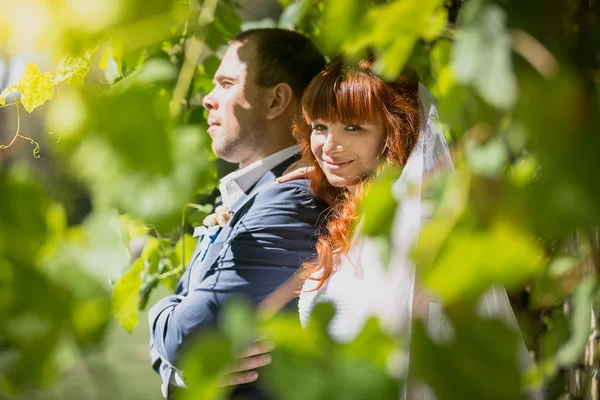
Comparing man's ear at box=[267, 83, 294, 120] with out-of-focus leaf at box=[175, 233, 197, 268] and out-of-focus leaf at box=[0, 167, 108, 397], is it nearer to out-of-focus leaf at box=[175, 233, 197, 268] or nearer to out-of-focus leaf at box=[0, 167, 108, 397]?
out-of-focus leaf at box=[175, 233, 197, 268]

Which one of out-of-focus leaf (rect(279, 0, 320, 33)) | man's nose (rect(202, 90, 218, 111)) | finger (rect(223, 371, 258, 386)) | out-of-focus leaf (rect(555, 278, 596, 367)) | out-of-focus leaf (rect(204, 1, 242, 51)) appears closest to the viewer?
out-of-focus leaf (rect(555, 278, 596, 367))

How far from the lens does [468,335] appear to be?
359 millimetres

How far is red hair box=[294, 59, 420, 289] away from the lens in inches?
Answer: 53.4

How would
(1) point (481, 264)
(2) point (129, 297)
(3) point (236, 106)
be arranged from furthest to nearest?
(3) point (236, 106)
(2) point (129, 297)
(1) point (481, 264)

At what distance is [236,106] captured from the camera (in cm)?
170

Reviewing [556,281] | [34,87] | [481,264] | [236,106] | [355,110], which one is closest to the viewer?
[481,264]

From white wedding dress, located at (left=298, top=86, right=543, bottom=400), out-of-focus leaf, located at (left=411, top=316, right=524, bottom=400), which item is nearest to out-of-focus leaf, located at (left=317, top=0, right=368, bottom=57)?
out-of-focus leaf, located at (left=411, top=316, right=524, bottom=400)

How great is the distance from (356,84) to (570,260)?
646 millimetres

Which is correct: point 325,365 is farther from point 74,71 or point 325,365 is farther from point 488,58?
point 74,71

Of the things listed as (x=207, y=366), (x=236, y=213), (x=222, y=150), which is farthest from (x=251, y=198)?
(x=207, y=366)

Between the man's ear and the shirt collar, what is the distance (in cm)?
10

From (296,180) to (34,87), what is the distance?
0.70 meters

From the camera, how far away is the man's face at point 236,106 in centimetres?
168

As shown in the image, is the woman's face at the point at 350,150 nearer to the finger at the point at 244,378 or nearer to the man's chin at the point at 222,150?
the man's chin at the point at 222,150
